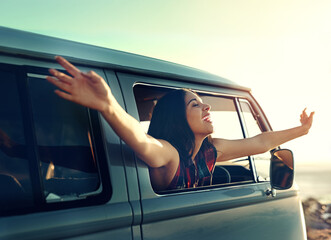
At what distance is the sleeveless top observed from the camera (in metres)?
2.55

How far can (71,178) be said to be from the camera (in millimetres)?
1955

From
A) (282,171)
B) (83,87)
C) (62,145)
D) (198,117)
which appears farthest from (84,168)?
(282,171)

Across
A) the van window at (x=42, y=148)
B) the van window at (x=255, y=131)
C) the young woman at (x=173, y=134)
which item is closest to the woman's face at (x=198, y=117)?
the young woman at (x=173, y=134)

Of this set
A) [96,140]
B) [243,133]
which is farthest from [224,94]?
[96,140]

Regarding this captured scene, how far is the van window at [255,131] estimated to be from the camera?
327 centimetres

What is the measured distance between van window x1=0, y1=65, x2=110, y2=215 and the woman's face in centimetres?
86

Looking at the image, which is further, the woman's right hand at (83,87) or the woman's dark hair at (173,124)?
the woman's dark hair at (173,124)

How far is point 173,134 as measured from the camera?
2.76 metres

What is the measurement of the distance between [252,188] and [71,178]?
4.60 feet

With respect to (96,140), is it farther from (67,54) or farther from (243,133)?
(243,133)

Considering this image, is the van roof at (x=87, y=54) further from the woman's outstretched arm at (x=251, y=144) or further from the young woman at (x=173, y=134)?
the woman's outstretched arm at (x=251, y=144)

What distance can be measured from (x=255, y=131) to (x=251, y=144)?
20cm

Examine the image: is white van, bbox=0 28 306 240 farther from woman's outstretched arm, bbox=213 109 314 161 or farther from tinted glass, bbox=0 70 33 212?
woman's outstretched arm, bbox=213 109 314 161

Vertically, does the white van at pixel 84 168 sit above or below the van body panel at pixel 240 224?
above
